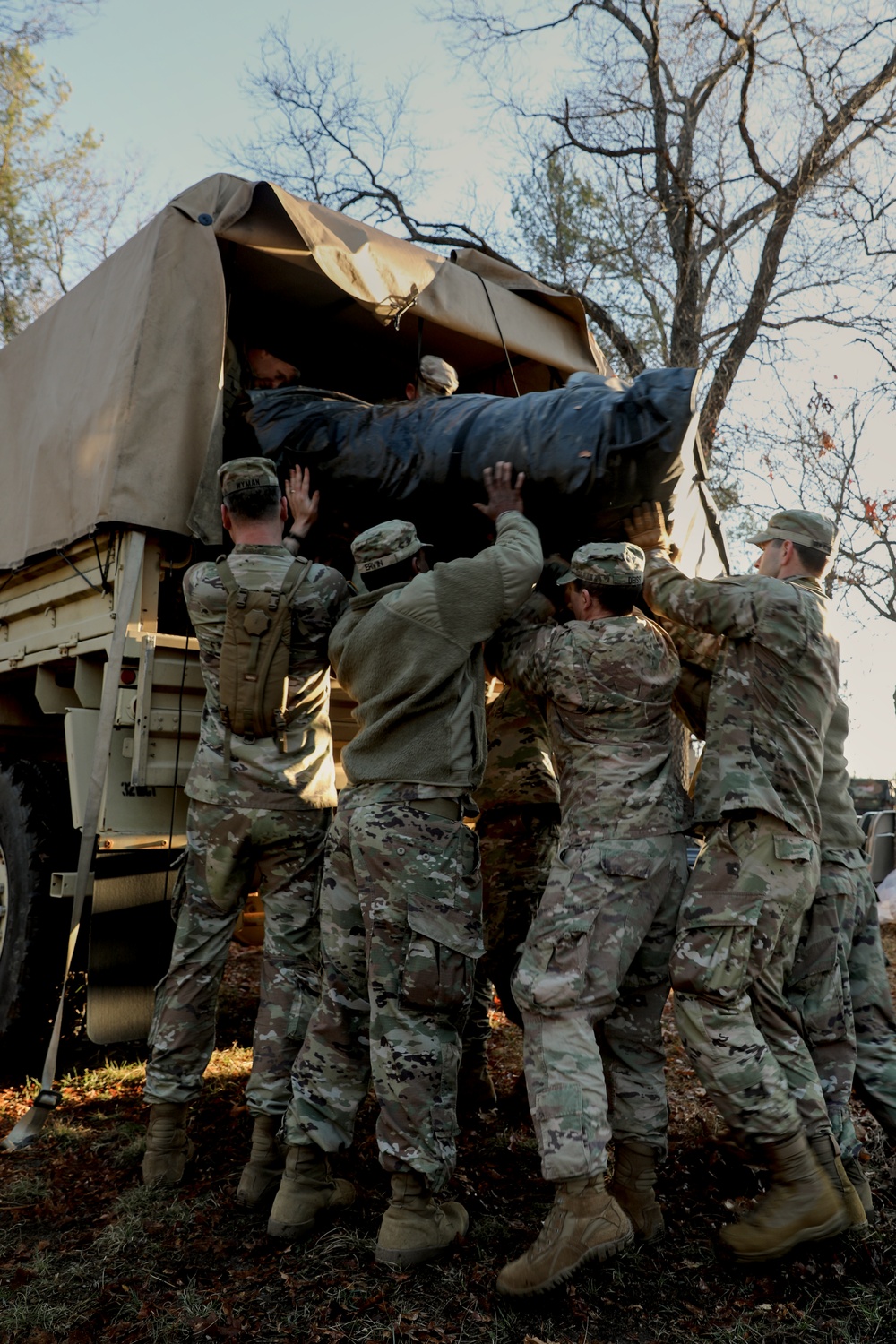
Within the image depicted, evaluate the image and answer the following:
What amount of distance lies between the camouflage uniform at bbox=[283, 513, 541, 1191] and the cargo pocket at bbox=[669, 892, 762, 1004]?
53cm

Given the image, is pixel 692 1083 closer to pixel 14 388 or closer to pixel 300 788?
pixel 300 788

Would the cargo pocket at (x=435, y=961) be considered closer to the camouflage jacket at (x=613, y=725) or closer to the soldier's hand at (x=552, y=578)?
the camouflage jacket at (x=613, y=725)

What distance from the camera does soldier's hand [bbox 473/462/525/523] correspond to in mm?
3146

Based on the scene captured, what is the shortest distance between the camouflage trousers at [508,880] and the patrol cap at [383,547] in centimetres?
108

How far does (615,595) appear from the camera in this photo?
2.98 m

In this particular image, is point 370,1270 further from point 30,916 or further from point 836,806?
point 30,916

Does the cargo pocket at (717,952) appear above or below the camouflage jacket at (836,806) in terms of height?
below

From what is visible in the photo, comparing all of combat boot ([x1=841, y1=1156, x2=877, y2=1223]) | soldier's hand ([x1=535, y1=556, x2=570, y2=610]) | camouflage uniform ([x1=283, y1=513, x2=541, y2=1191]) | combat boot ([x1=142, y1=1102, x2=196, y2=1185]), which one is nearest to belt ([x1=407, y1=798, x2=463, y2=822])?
camouflage uniform ([x1=283, y1=513, x2=541, y2=1191])

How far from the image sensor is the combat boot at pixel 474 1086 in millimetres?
3732

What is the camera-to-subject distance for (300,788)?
3195 mm

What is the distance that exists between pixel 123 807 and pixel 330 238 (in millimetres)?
2078

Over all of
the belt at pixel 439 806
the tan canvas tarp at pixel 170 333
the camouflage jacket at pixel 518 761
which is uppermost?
the tan canvas tarp at pixel 170 333

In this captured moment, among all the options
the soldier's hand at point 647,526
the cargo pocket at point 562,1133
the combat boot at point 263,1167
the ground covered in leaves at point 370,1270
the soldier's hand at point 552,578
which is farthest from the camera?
the soldier's hand at point 552,578

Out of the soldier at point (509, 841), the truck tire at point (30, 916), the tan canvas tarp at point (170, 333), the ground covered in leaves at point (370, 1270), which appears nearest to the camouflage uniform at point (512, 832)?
the soldier at point (509, 841)
